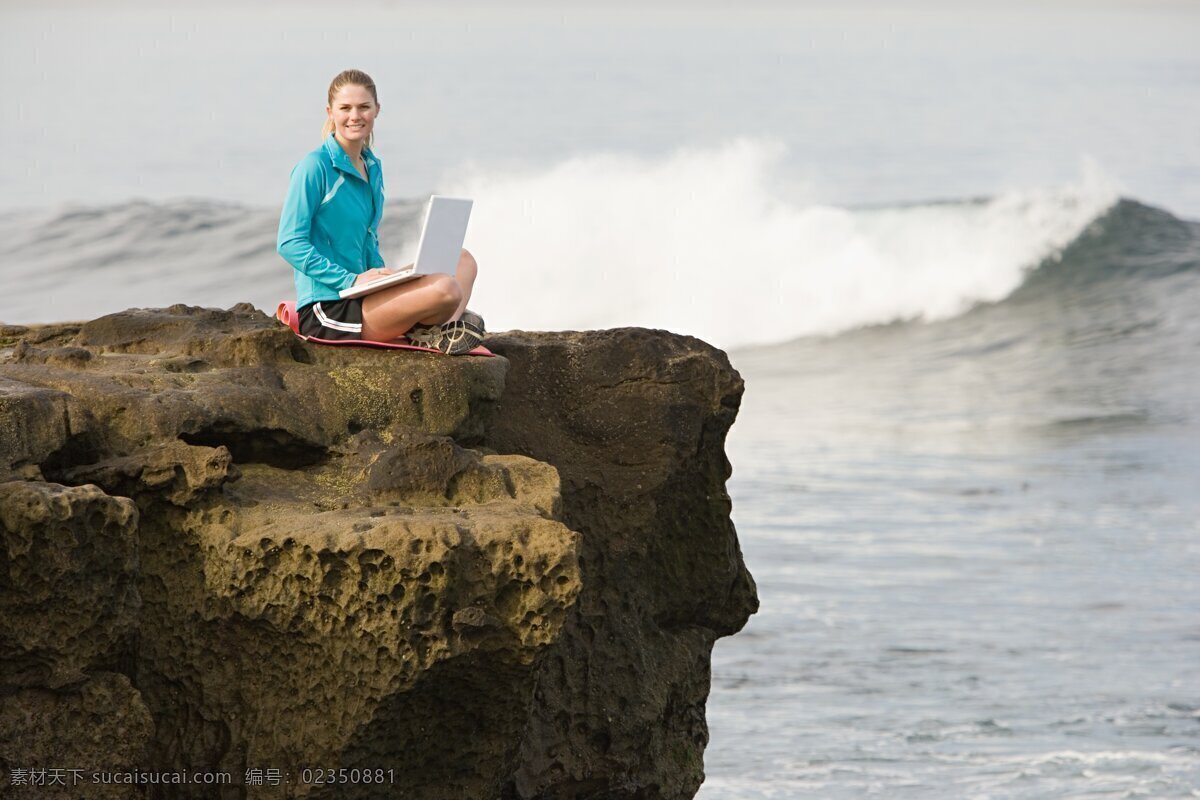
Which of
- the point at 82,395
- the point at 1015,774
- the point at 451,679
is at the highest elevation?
the point at 82,395

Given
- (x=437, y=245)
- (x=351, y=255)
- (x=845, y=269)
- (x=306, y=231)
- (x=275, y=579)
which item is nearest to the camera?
(x=275, y=579)

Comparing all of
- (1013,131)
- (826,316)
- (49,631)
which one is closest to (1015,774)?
(49,631)

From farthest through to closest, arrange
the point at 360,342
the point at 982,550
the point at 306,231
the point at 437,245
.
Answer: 1. the point at 982,550
2. the point at 306,231
3. the point at 360,342
4. the point at 437,245

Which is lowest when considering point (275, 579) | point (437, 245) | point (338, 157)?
point (275, 579)

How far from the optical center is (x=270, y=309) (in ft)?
58.2

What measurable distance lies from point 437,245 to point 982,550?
7.12m

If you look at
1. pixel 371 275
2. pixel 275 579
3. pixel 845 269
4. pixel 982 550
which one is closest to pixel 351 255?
pixel 371 275

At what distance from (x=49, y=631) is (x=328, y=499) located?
0.72 metres

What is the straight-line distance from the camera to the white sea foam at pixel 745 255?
18611mm

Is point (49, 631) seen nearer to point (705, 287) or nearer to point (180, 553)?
point (180, 553)

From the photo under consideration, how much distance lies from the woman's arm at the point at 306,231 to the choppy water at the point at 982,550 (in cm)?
312

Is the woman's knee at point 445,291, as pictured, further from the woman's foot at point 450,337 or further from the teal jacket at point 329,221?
the teal jacket at point 329,221

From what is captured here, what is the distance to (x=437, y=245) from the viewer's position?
14.5ft

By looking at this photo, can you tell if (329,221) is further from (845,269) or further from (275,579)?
(845,269)
